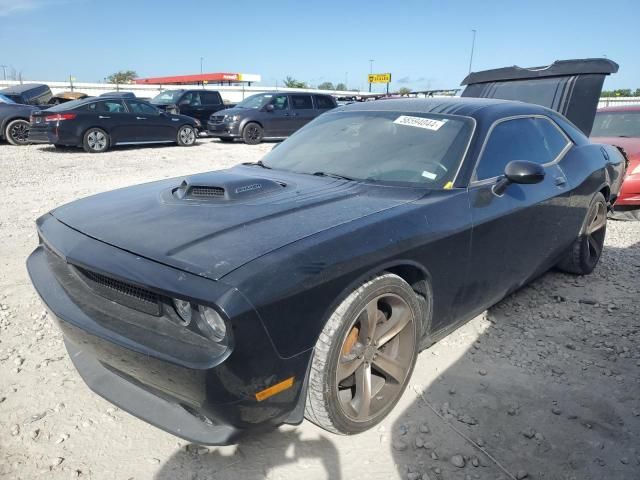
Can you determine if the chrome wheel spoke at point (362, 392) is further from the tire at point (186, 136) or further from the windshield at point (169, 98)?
the windshield at point (169, 98)

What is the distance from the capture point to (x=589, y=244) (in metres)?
4.25

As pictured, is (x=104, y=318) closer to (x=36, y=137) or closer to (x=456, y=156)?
(x=456, y=156)

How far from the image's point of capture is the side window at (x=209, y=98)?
645 inches

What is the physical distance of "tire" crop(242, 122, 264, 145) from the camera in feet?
45.8

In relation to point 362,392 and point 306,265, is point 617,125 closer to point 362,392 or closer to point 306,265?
point 362,392

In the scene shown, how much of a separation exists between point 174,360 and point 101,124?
11463 millimetres

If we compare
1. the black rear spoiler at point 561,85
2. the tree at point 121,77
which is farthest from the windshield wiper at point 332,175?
the tree at point 121,77

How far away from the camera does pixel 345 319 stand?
200cm

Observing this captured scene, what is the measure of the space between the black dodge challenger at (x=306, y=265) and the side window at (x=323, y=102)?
12.3 m

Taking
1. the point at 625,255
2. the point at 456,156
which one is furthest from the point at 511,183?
the point at 625,255

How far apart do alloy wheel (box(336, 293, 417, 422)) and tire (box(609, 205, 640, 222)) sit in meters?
5.29

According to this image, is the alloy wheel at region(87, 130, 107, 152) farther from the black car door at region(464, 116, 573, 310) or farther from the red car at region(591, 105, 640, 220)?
the black car door at region(464, 116, 573, 310)

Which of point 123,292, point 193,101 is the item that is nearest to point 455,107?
point 123,292

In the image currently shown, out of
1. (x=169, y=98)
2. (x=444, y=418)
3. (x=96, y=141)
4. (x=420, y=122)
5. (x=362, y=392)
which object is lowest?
(x=444, y=418)
